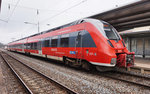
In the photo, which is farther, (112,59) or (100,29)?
(100,29)

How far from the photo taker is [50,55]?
10.8 metres

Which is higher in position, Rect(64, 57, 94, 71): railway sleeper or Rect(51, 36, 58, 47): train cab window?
Rect(51, 36, 58, 47): train cab window

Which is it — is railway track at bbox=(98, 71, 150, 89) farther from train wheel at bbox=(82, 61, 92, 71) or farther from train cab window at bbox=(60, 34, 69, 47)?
train cab window at bbox=(60, 34, 69, 47)

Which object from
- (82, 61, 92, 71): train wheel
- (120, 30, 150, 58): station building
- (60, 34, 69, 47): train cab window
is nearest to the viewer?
(82, 61, 92, 71): train wheel

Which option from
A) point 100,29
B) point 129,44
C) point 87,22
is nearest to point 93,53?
point 100,29

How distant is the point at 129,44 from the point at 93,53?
12.2 metres

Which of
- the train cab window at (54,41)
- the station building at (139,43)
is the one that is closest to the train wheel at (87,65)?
the train cab window at (54,41)

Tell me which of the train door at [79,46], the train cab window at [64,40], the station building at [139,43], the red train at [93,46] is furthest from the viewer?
the station building at [139,43]

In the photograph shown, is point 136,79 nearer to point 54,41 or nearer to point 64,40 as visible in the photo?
point 64,40

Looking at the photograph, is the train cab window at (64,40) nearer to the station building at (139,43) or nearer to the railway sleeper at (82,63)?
the railway sleeper at (82,63)

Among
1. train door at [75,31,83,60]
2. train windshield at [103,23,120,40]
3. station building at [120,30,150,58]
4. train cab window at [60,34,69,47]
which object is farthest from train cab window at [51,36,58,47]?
station building at [120,30,150,58]

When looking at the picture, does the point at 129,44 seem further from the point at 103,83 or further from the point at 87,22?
the point at 103,83

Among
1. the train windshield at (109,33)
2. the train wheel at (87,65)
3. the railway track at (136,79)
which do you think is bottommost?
the railway track at (136,79)

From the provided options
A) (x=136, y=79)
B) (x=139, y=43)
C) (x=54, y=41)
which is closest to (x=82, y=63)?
(x=136, y=79)
